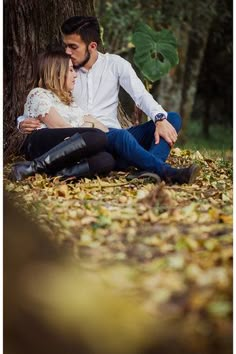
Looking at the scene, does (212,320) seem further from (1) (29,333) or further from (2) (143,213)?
(2) (143,213)

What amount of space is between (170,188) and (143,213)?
674 mm

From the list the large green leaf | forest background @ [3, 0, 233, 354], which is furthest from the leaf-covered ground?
the large green leaf

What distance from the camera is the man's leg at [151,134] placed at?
13.1 ft

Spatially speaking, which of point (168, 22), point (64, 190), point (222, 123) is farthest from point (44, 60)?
point (222, 123)

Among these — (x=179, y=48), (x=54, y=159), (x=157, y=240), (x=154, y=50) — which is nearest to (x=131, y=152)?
(x=54, y=159)

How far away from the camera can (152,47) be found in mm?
6230

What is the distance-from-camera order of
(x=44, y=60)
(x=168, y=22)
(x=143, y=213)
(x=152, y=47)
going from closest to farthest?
(x=143, y=213)
(x=44, y=60)
(x=152, y=47)
(x=168, y=22)

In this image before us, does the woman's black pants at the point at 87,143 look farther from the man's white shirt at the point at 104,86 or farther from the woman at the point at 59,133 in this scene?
the man's white shirt at the point at 104,86

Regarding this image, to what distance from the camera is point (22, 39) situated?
4586 mm

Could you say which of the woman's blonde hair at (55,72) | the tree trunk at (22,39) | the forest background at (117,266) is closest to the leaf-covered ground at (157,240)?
the forest background at (117,266)

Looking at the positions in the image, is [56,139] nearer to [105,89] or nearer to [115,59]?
[105,89]

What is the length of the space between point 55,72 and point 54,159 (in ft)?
1.63

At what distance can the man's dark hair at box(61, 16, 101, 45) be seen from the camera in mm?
3980

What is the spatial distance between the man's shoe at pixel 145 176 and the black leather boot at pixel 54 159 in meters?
0.31
